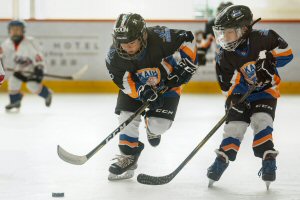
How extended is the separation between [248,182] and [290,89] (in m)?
5.31

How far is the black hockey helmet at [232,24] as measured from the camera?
10.6 feet

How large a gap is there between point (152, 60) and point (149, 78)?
0.34 feet

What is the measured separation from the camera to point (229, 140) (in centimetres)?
334

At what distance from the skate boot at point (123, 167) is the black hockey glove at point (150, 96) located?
304 mm

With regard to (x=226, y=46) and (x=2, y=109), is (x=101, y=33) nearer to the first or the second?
(x=2, y=109)

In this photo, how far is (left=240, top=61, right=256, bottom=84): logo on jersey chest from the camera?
3.34 metres

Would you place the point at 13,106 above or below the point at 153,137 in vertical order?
below

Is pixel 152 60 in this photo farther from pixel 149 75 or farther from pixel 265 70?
pixel 265 70

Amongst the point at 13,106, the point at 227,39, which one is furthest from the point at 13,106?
the point at 227,39

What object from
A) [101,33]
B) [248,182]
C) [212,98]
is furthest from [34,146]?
[101,33]

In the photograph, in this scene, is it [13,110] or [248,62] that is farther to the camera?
[13,110]

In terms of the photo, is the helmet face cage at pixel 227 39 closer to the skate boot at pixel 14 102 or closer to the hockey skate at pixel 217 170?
the hockey skate at pixel 217 170

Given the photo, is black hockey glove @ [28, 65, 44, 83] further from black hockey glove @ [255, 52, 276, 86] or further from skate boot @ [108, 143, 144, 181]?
black hockey glove @ [255, 52, 276, 86]

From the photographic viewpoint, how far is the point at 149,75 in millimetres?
3590
